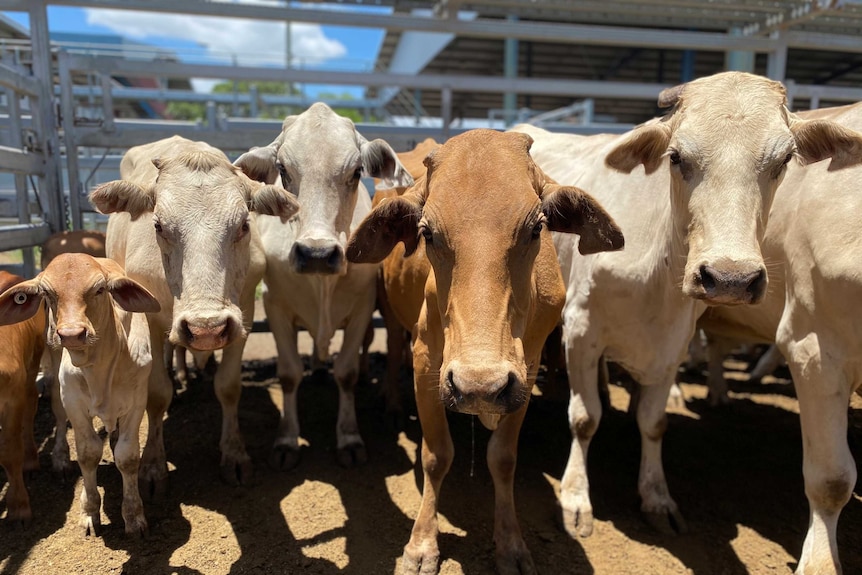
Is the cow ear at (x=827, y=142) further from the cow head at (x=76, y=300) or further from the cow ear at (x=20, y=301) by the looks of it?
the cow ear at (x=20, y=301)

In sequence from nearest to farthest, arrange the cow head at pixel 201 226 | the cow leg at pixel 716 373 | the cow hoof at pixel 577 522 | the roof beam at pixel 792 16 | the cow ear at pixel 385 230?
the cow ear at pixel 385 230 < the cow head at pixel 201 226 < the cow hoof at pixel 577 522 < the cow leg at pixel 716 373 < the roof beam at pixel 792 16

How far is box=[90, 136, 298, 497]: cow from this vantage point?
326 centimetres

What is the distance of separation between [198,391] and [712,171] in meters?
4.84

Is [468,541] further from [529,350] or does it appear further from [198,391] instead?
[198,391]

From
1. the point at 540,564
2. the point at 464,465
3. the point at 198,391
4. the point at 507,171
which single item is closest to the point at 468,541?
the point at 540,564

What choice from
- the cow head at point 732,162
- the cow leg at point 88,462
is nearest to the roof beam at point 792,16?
the cow head at point 732,162

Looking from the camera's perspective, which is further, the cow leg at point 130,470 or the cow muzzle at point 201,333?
the cow leg at point 130,470

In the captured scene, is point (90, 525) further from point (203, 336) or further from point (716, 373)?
point (716, 373)

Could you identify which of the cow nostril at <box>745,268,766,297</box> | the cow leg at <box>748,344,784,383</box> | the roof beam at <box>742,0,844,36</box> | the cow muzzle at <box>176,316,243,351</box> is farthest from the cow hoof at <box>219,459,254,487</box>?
the roof beam at <box>742,0,844,36</box>

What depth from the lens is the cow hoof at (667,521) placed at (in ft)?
13.0

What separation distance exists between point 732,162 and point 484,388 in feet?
5.45

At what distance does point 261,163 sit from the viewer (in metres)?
4.17

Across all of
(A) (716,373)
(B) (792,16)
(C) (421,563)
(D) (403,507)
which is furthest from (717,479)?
(B) (792,16)

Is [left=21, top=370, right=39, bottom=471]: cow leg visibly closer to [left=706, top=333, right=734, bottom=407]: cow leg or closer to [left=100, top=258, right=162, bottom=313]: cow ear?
[left=100, top=258, right=162, bottom=313]: cow ear
